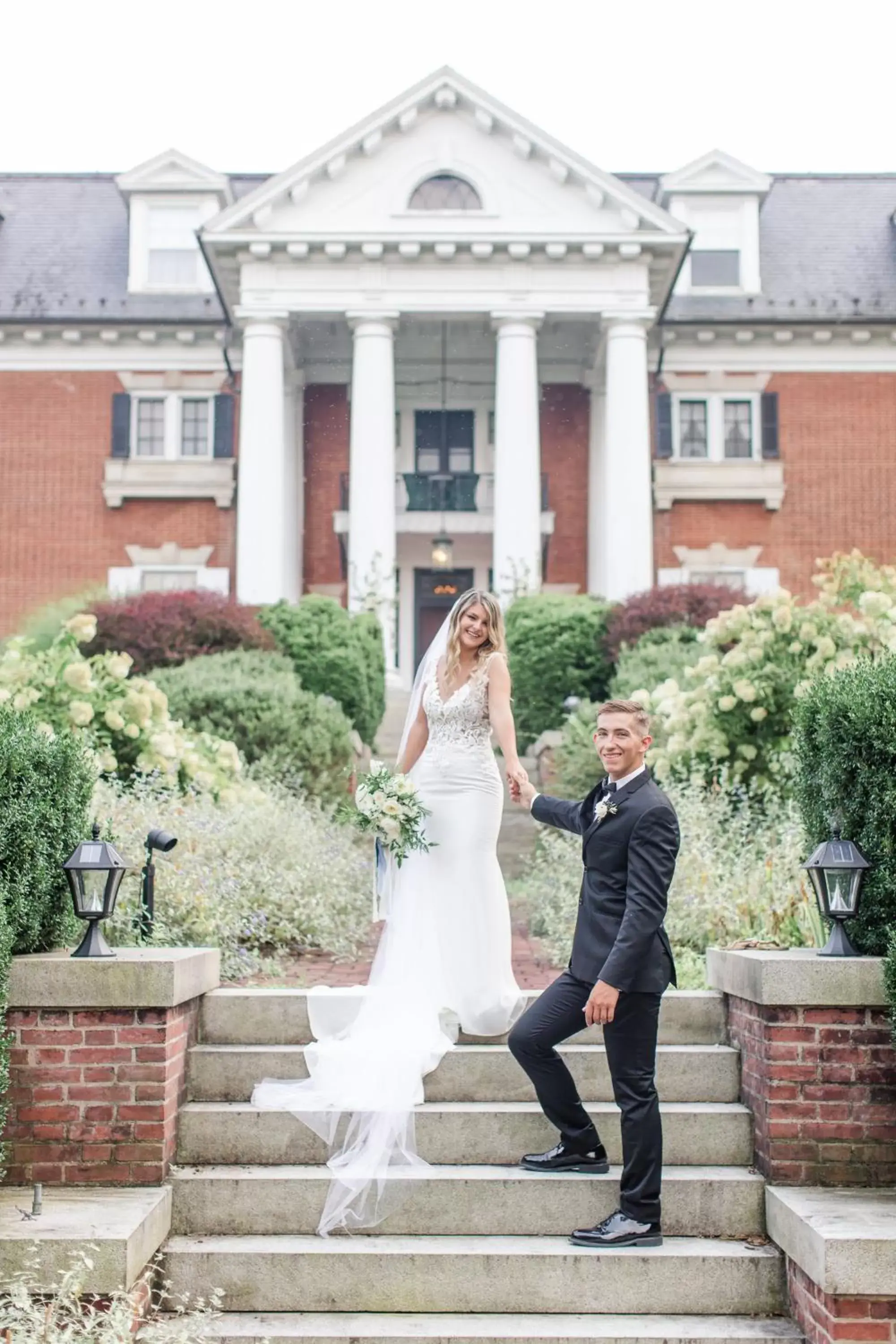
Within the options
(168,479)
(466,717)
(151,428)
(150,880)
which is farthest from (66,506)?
(466,717)

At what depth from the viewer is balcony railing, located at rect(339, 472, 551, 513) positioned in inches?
1024

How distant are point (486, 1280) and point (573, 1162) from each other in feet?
1.90

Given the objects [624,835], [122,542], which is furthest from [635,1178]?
[122,542]

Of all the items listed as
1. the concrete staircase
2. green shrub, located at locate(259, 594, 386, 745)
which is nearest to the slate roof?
green shrub, located at locate(259, 594, 386, 745)

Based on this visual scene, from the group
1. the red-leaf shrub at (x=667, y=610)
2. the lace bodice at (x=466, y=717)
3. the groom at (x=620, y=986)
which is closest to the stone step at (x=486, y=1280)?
the groom at (x=620, y=986)

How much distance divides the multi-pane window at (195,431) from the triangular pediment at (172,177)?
424 centimetres

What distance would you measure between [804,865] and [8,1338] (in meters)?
3.22

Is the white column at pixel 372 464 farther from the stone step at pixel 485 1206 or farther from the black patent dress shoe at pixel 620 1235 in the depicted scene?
the black patent dress shoe at pixel 620 1235

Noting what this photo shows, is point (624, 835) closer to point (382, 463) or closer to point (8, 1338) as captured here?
point (8, 1338)

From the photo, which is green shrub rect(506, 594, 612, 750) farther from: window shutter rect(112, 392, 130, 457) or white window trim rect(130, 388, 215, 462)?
window shutter rect(112, 392, 130, 457)

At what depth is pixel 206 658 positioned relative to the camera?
14.4m

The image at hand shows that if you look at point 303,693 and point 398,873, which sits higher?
point 303,693

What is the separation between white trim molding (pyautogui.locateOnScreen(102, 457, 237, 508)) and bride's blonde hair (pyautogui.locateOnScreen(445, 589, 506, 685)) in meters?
20.3

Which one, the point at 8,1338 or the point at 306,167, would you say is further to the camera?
the point at 306,167
